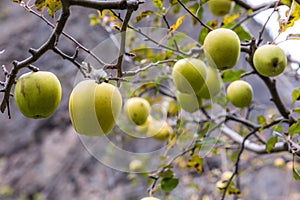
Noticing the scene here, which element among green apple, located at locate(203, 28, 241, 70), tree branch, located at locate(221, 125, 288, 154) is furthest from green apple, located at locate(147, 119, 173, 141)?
green apple, located at locate(203, 28, 241, 70)

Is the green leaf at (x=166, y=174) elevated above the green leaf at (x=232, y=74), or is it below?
below

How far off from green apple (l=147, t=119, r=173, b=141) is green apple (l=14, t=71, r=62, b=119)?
3.13ft

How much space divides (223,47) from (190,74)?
Result: 153 millimetres

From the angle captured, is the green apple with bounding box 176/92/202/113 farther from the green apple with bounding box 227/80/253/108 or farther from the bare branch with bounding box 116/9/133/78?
the bare branch with bounding box 116/9/133/78

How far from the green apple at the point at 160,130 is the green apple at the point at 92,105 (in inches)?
35.5

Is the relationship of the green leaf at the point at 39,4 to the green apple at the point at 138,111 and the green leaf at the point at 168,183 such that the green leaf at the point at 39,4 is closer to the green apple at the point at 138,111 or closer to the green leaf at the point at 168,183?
the green apple at the point at 138,111

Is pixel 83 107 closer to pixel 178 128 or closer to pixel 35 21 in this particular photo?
pixel 178 128

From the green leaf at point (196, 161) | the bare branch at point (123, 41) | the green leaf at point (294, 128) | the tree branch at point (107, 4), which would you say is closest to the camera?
the tree branch at point (107, 4)

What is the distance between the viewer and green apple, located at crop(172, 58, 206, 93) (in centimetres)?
91

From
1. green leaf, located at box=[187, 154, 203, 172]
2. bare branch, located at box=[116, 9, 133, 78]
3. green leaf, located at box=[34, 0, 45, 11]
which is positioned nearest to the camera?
bare branch, located at box=[116, 9, 133, 78]

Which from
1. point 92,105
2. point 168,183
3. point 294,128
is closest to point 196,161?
point 168,183

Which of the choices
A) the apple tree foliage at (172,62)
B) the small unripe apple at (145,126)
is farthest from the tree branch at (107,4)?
the small unripe apple at (145,126)

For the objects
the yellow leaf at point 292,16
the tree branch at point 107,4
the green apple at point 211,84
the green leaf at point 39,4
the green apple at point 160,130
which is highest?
the tree branch at point 107,4

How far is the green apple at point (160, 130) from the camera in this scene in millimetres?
1593
